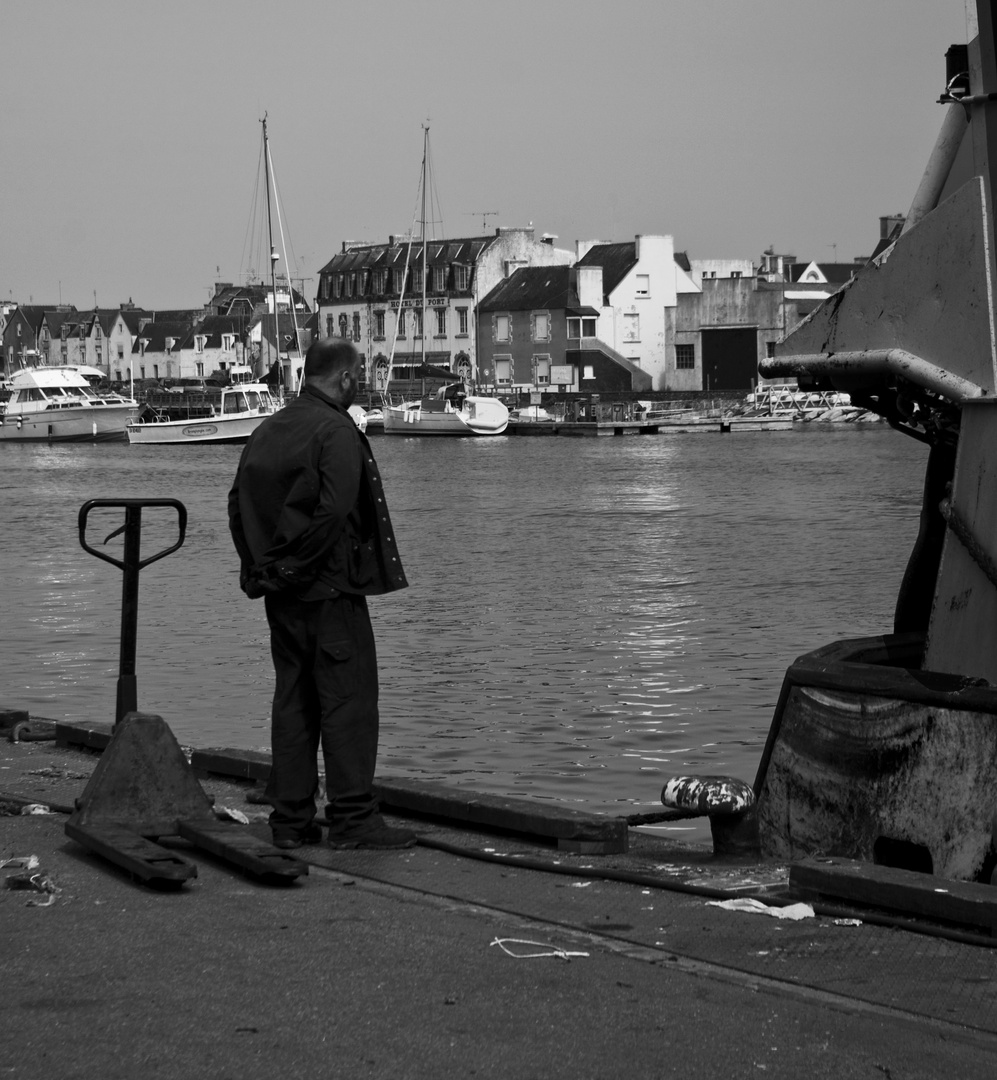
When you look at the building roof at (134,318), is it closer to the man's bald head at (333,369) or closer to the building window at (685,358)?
the building window at (685,358)

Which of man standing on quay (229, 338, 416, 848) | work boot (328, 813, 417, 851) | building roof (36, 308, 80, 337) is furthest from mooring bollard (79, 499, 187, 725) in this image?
building roof (36, 308, 80, 337)

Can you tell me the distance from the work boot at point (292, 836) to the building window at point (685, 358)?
307 ft

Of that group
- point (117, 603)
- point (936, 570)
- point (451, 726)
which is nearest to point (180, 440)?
point (117, 603)

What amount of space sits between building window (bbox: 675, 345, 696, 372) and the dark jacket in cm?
9347

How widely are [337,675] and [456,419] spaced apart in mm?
83739

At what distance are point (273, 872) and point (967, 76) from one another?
13.4ft

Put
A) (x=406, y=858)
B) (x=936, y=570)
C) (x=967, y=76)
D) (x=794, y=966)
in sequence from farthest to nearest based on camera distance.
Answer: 1. (x=936, y=570)
2. (x=967, y=76)
3. (x=406, y=858)
4. (x=794, y=966)

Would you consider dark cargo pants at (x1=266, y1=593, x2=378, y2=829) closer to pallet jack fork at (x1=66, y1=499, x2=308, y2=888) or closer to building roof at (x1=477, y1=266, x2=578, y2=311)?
pallet jack fork at (x1=66, y1=499, x2=308, y2=888)

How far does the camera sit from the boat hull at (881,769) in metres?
6.41

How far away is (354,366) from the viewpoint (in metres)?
6.62

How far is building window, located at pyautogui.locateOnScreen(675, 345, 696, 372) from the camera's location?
99.1 m

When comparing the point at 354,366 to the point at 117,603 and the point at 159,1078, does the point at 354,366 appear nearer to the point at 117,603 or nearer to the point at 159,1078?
the point at 159,1078

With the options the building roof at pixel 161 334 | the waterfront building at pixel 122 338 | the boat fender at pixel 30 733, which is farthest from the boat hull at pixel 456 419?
the boat fender at pixel 30 733

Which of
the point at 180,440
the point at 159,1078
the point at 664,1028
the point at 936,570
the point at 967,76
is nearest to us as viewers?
the point at 159,1078
